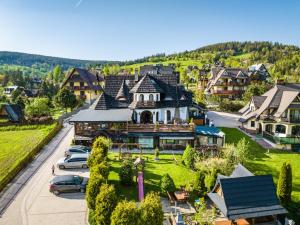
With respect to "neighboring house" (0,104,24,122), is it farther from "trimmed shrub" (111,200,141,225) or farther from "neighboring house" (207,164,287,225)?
"trimmed shrub" (111,200,141,225)

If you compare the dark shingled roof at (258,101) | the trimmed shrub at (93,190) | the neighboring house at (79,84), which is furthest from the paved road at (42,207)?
the neighboring house at (79,84)

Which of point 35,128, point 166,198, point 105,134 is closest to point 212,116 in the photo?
point 105,134

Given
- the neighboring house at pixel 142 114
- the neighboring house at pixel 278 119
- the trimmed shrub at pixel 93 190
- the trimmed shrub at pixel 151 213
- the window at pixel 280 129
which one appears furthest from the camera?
the window at pixel 280 129

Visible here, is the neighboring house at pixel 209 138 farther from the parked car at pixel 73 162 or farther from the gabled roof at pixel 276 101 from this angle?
the parked car at pixel 73 162

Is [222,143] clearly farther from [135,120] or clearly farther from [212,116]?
[212,116]

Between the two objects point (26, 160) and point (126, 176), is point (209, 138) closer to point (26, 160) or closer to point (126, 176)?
point (126, 176)

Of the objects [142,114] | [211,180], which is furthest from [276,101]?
[211,180]

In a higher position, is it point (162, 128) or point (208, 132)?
point (162, 128)
